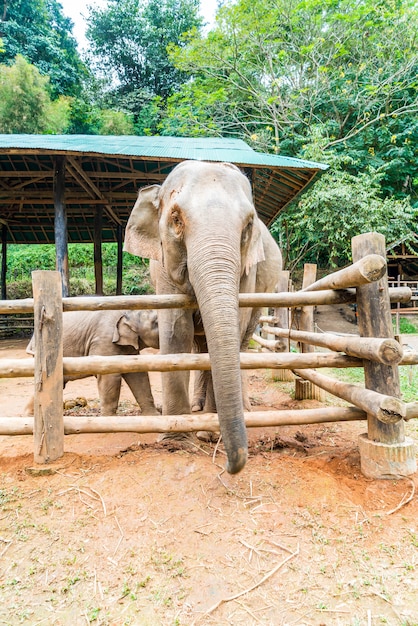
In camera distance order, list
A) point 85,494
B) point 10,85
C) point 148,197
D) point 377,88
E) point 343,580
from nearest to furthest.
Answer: point 343,580, point 85,494, point 148,197, point 377,88, point 10,85

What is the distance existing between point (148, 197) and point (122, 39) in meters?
35.1

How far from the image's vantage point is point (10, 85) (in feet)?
68.0

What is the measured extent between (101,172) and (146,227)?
714cm

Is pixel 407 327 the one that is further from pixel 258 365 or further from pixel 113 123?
pixel 113 123

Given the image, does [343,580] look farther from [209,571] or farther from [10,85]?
[10,85]

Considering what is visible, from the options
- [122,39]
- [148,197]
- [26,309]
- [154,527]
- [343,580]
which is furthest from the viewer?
[122,39]

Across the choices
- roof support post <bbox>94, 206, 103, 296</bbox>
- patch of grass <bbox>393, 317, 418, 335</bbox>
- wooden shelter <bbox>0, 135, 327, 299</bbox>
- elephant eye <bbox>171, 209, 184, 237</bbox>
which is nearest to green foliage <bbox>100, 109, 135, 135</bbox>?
wooden shelter <bbox>0, 135, 327, 299</bbox>

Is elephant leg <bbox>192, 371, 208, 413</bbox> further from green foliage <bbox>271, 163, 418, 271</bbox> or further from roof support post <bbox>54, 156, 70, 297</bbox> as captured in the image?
green foliage <bbox>271, 163, 418, 271</bbox>

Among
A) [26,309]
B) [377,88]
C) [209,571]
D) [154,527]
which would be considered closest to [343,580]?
[209,571]

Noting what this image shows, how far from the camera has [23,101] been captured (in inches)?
824

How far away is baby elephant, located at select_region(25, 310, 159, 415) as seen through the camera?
4051 millimetres

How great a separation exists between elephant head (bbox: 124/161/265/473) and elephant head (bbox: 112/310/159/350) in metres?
0.85


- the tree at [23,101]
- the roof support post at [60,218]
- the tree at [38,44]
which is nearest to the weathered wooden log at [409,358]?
the roof support post at [60,218]

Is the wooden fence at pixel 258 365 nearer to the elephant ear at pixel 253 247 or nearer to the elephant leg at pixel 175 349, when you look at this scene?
the elephant ear at pixel 253 247
